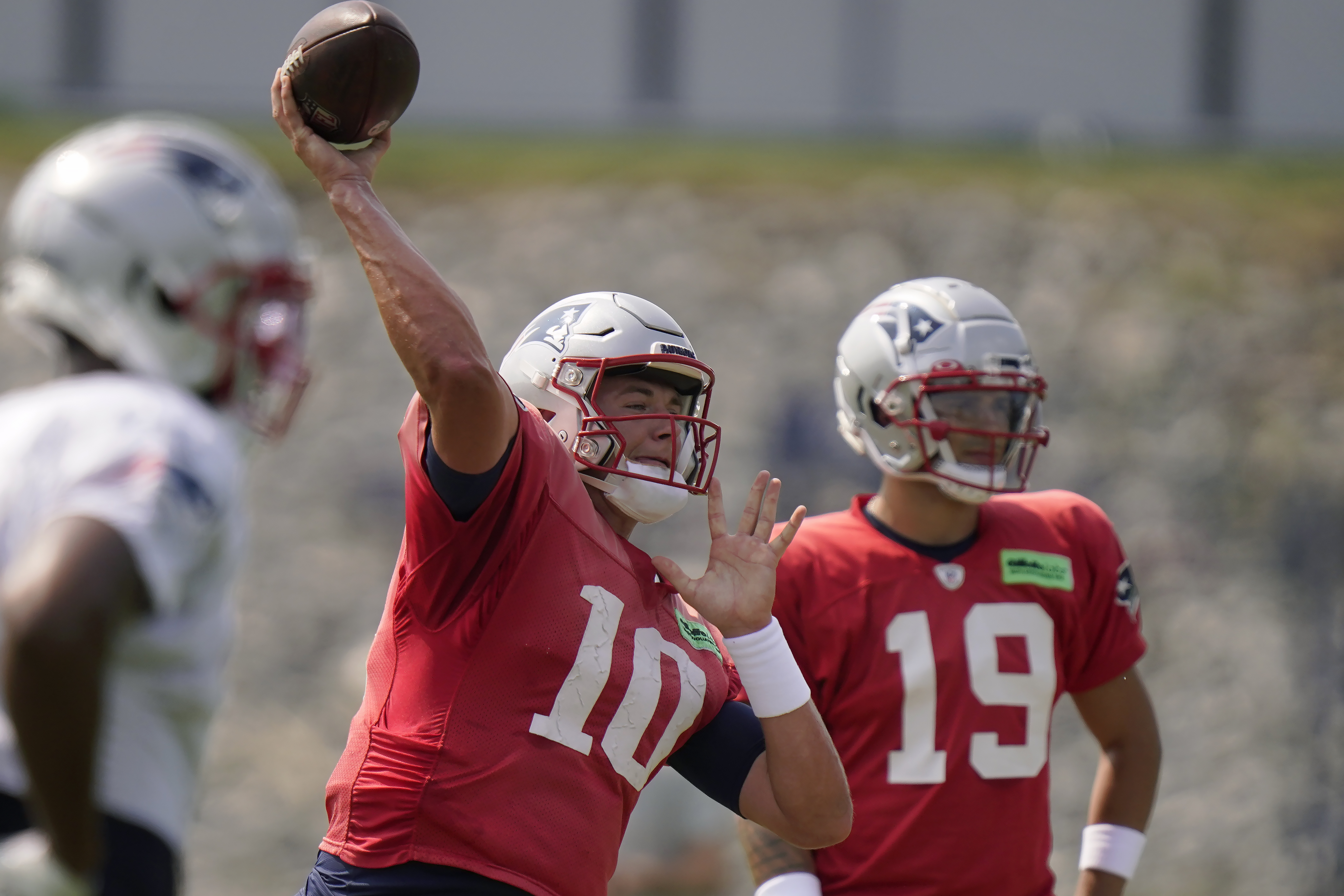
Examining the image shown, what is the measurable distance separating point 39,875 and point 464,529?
0.91 m

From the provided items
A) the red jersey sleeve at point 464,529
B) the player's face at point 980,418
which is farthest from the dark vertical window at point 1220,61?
the red jersey sleeve at point 464,529

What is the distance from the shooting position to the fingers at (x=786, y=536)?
283cm

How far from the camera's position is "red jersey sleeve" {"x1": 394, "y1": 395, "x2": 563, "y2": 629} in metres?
2.42

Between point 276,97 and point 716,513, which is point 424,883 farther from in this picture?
point 276,97

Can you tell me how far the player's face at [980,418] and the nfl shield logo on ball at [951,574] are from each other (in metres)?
0.26

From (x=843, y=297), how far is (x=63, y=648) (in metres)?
9.38

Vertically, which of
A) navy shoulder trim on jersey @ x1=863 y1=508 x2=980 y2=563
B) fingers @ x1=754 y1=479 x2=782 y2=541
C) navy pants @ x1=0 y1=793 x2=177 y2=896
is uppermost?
fingers @ x1=754 y1=479 x2=782 y2=541

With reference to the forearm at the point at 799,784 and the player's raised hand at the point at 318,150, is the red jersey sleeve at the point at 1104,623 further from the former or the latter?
the player's raised hand at the point at 318,150

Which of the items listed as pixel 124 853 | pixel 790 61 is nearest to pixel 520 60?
pixel 790 61

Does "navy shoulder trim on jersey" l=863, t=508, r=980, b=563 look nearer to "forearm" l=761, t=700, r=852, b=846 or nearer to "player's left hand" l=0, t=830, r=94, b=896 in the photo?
"forearm" l=761, t=700, r=852, b=846

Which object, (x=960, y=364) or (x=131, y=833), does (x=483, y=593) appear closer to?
(x=131, y=833)

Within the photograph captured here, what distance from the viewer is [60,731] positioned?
5.61 feet

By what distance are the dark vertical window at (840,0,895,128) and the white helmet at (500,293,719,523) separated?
10.6 meters

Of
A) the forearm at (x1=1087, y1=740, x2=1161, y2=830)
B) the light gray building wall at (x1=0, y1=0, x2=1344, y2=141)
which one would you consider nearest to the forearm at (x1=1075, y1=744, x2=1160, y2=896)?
the forearm at (x1=1087, y1=740, x2=1161, y2=830)
